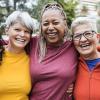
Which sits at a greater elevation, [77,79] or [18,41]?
[18,41]

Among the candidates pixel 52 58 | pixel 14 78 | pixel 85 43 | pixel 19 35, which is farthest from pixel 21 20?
pixel 85 43

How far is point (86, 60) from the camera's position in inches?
140

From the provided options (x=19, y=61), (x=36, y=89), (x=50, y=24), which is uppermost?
(x=50, y=24)

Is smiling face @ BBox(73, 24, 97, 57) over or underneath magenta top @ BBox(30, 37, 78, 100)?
over

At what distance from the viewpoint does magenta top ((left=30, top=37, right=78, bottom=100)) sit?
3.47 metres

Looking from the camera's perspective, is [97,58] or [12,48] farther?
[12,48]

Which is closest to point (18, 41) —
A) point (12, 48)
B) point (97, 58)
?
point (12, 48)

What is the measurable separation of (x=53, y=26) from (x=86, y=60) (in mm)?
511

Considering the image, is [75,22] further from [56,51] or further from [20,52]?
[20,52]

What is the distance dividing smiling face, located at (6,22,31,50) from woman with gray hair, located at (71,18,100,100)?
521 millimetres

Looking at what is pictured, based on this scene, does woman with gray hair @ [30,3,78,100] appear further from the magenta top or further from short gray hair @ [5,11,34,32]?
short gray hair @ [5,11,34,32]

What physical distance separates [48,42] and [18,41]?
0.33 metres

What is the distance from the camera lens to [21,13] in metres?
3.72

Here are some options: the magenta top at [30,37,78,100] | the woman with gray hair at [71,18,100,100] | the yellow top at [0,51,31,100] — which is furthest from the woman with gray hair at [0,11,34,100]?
the woman with gray hair at [71,18,100,100]
